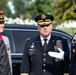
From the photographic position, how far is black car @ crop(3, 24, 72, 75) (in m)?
6.28

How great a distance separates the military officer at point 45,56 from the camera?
15.8 ft

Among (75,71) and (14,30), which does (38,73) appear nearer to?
(75,71)

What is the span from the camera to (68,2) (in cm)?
4381

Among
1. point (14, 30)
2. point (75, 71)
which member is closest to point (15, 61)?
point (14, 30)

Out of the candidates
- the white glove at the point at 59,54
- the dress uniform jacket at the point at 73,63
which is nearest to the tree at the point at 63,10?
the white glove at the point at 59,54

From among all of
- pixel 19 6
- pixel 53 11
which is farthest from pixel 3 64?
pixel 19 6

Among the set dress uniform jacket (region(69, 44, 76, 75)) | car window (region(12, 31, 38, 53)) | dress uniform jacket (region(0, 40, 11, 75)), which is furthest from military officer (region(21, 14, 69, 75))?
car window (region(12, 31, 38, 53))

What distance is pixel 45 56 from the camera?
4867 mm

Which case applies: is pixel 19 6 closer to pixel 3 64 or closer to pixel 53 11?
pixel 53 11

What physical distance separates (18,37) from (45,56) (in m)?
1.74

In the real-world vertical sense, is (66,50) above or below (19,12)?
above

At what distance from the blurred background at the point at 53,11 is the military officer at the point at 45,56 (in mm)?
423

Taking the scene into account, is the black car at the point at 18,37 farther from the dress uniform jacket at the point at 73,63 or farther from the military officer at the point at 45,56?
the dress uniform jacket at the point at 73,63

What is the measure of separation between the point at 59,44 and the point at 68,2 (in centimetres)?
3923
